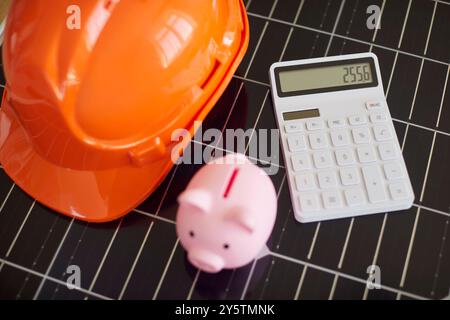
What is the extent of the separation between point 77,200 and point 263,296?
0.30m

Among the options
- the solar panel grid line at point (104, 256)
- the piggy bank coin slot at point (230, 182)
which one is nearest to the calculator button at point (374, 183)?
the piggy bank coin slot at point (230, 182)

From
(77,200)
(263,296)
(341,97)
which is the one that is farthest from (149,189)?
(341,97)

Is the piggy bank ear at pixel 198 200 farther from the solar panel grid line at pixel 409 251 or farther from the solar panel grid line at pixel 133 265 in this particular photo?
the solar panel grid line at pixel 409 251

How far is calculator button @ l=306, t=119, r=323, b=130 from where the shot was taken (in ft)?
2.65

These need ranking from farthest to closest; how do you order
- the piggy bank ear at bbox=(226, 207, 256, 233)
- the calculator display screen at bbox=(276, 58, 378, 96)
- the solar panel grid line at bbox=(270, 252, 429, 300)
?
1. the calculator display screen at bbox=(276, 58, 378, 96)
2. the solar panel grid line at bbox=(270, 252, 429, 300)
3. the piggy bank ear at bbox=(226, 207, 256, 233)

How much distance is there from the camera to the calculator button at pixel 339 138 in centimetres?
80

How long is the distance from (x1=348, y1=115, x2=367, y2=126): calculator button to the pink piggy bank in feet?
0.67

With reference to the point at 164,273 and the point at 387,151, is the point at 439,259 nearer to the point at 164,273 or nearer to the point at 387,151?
the point at 387,151

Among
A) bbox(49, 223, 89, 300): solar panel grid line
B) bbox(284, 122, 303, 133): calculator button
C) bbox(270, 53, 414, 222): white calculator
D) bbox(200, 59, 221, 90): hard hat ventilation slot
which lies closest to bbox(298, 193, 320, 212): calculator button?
bbox(270, 53, 414, 222): white calculator

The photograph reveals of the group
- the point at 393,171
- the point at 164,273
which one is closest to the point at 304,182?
the point at 393,171

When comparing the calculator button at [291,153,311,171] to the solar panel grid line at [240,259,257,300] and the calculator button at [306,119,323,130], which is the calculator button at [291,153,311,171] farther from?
the solar panel grid line at [240,259,257,300]

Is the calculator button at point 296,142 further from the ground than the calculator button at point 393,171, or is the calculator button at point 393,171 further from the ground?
the calculator button at point 296,142

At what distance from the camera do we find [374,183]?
2.52 ft
